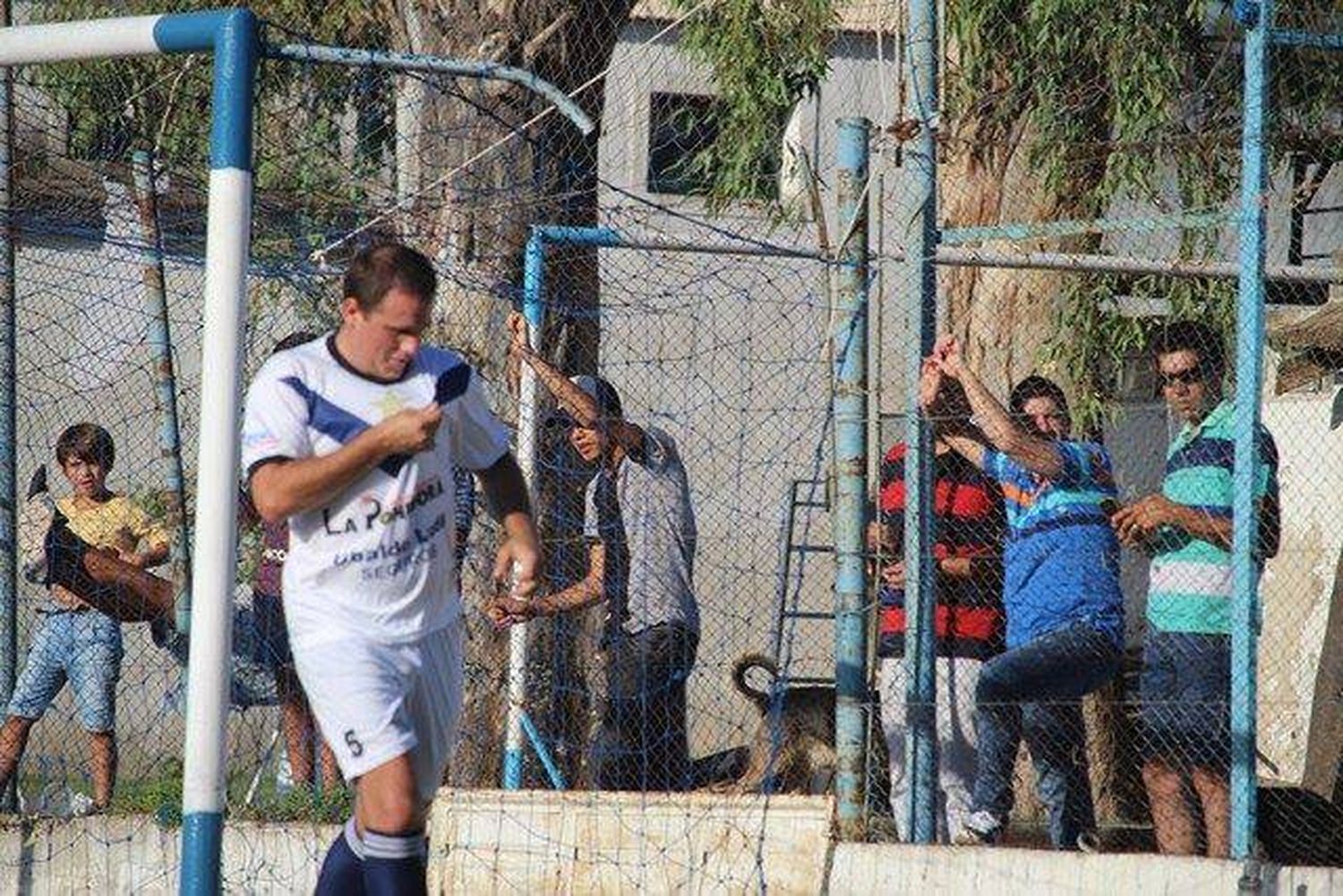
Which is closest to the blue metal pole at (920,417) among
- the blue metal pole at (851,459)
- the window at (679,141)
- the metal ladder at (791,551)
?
the blue metal pole at (851,459)

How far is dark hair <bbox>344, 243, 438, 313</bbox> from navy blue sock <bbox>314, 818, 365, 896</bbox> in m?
1.45

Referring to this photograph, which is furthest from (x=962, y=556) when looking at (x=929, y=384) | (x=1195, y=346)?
(x=1195, y=346)

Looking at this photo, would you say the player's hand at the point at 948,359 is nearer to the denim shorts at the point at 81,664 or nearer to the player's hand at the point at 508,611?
the player's hand at the point at 508,611

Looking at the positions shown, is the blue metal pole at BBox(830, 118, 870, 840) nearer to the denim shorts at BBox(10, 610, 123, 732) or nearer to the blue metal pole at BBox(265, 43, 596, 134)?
the blue metal pole at BBox(265, 43, 596, 134)

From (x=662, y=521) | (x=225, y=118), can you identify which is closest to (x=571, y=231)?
(x=662, y=521)

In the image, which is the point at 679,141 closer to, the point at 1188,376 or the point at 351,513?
the point at 1188,376

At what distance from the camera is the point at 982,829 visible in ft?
31.4

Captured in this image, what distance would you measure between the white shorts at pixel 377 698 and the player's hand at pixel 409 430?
607mm

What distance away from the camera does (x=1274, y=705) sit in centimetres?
1264

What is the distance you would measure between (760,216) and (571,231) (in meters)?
5.23

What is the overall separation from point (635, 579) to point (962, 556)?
1294mm

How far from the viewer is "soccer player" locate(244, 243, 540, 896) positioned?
691cm

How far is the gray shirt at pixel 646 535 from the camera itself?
10.1 meters

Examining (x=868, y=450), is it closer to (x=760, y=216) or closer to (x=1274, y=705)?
(x=1274, y=705)
